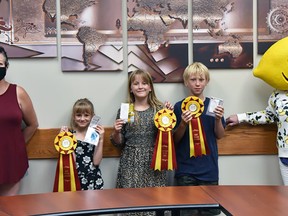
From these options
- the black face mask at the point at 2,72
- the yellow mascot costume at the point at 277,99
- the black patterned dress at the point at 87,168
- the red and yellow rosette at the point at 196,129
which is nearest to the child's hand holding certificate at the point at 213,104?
the red and yellow rosette at the point at 196,129

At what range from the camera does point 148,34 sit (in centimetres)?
281

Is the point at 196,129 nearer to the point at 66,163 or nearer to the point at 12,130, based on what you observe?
the point at 66,163

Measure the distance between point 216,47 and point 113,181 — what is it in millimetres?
1134

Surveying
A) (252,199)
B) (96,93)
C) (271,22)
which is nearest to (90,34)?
(96,93)

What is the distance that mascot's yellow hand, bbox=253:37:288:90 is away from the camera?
266 centimetres

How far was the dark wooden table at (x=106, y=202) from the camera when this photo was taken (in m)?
1.68

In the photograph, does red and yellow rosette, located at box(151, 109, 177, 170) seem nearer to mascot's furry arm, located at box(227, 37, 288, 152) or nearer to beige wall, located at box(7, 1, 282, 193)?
beige wall, located at box(7, 1, 282, 193)

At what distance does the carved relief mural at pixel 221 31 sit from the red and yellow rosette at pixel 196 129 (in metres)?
0.34

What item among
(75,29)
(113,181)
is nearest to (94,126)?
(113,181)

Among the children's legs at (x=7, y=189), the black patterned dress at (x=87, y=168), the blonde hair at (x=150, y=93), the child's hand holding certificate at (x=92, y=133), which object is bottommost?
the children's legs at (x=7, y=189)

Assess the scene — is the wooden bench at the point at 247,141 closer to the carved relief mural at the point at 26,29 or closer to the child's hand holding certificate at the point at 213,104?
the child's hand holding certificate at the point at 213,104

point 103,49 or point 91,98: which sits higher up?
point 103,49

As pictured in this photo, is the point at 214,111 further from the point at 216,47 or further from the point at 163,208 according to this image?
the point at 163,208

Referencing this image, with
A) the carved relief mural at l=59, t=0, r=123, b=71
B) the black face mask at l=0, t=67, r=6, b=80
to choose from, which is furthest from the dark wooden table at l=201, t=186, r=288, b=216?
the black face mask at l=0, t=67, r=6, b=80
